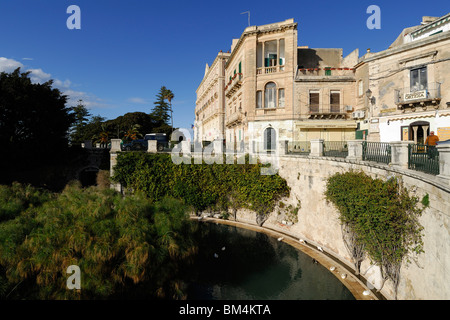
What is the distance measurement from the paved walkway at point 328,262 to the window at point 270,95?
35.3 feet

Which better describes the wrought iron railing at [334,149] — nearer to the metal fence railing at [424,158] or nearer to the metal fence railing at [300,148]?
the metal fence railing at [300,148]

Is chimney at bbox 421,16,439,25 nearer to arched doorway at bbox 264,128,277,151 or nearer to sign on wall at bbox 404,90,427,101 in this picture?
sign on wall at bbox 404,90,427,101

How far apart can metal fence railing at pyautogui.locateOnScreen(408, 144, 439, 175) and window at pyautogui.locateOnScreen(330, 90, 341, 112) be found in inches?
519

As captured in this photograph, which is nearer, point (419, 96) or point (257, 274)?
point (257, 274)

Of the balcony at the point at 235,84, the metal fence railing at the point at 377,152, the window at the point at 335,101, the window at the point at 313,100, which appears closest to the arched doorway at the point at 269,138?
the window at the point at 313,100

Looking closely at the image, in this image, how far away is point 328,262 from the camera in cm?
1209

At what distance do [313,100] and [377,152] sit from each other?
12.0 m

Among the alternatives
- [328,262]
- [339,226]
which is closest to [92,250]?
[328,262]

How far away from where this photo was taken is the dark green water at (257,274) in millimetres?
10094

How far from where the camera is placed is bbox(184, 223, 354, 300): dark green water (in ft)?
33.1

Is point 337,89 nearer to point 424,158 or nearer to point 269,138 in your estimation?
point 269,138

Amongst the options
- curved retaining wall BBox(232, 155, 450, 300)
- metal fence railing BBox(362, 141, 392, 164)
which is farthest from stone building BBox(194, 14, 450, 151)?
metal fence railing BBox(362, 141, 392, 164)
